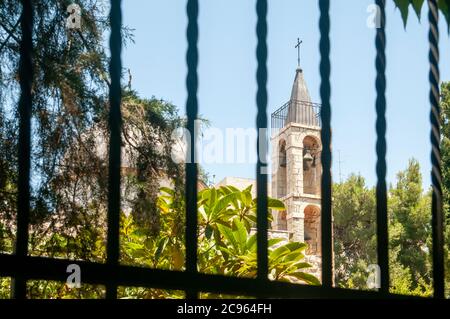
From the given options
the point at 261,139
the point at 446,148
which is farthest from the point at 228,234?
the point at 446,148

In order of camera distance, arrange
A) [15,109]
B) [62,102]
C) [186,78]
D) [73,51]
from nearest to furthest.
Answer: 1. [186,78]
2. [15,109]
3. [62,102]
4. [73,51]

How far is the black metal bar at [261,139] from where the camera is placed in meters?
1.04

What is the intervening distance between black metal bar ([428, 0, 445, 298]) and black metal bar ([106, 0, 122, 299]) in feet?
2.12

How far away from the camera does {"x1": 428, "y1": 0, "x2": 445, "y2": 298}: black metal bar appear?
1265mm

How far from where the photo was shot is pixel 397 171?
2483cm

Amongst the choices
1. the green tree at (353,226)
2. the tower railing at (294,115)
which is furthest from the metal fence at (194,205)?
the tower railing at (294,115)

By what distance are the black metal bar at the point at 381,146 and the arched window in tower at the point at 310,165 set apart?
29.0 meters

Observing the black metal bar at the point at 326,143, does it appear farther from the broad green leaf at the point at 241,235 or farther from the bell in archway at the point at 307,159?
the bell in archway at the point at 307,159

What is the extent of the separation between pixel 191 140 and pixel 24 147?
26cm

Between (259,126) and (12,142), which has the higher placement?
(12,142)

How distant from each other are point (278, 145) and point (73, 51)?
27.2 meters

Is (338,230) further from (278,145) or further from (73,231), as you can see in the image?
(73,231)
